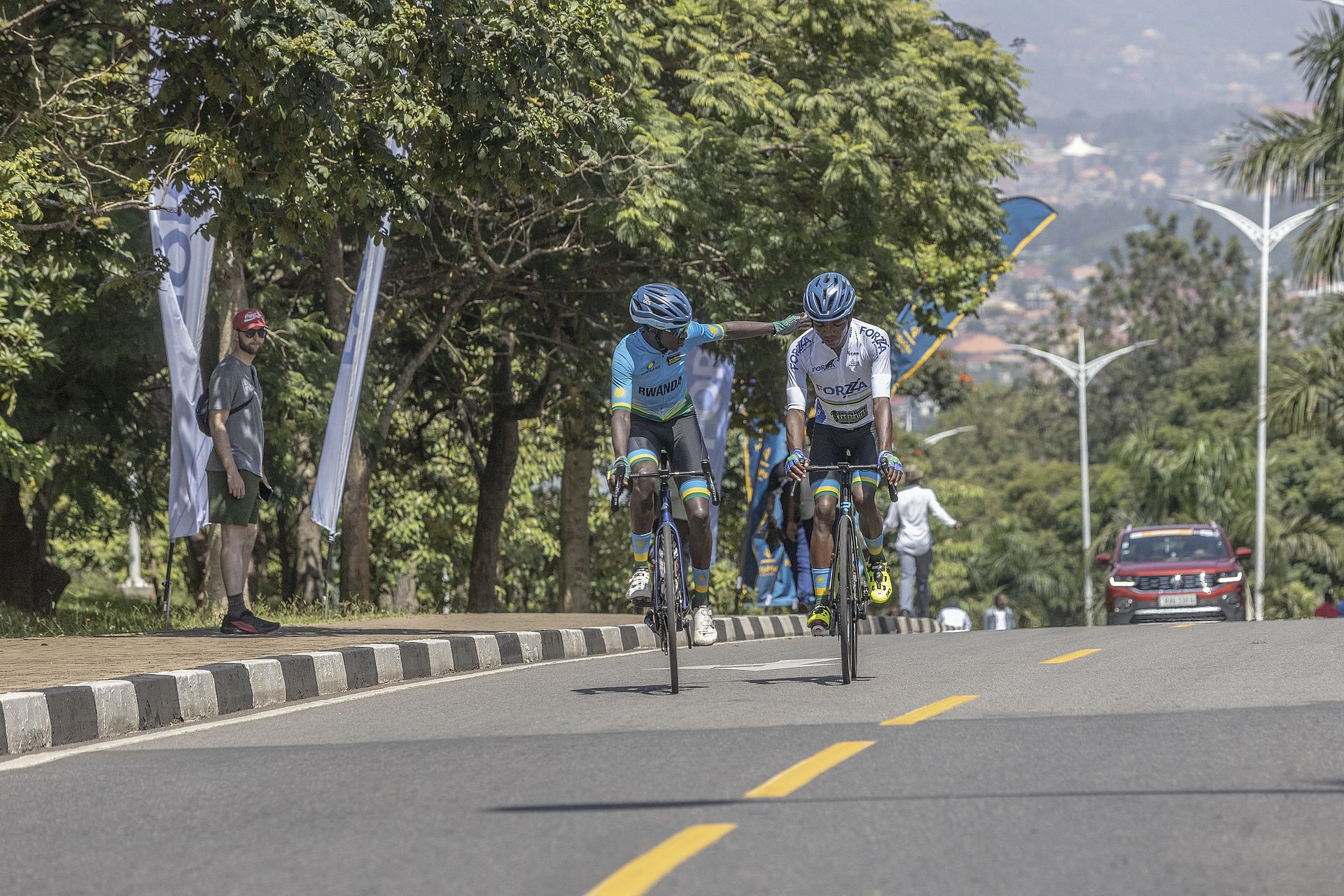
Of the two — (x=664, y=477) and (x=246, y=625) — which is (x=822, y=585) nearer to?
(x=664, y=477)

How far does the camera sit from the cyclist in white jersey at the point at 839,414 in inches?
413

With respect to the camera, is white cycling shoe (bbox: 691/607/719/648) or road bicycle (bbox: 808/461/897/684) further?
white cycling shoe (bbox: 691/607/719/648)

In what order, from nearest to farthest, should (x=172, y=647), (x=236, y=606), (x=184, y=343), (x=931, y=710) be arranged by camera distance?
(x=931, y=710)
(x=172, y=647)
(x=236, y=606)
(x=184, y=343)

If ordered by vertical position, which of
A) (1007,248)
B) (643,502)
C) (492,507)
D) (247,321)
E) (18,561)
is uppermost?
(1007,248)

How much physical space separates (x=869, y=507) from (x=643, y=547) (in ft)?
4.49

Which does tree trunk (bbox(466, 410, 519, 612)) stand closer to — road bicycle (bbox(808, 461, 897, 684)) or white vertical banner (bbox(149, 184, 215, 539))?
white vertical banner (bbox(149, 184, 215, 539))

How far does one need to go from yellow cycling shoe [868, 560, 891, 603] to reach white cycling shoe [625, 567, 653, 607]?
4.22ft

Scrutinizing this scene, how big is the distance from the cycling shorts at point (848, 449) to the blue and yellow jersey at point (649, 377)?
903 millimetres

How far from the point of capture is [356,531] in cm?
2261

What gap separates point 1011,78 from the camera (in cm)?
2944

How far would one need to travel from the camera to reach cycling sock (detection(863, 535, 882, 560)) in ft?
36.0

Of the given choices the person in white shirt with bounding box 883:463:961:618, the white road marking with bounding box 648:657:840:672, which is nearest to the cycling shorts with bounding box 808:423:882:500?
the white road marking with bounding box 648:657:840:672

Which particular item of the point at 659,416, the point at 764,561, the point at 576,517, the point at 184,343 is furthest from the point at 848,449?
the point at 576,517

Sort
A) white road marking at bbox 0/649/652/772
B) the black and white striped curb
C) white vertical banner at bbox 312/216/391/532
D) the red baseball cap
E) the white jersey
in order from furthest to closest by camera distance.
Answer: white vertical banner at bbox 312/216/391/532
the red baseball cap
the white jersey
the black and white striped curb
white road marking at bbox 0/649/652/772
